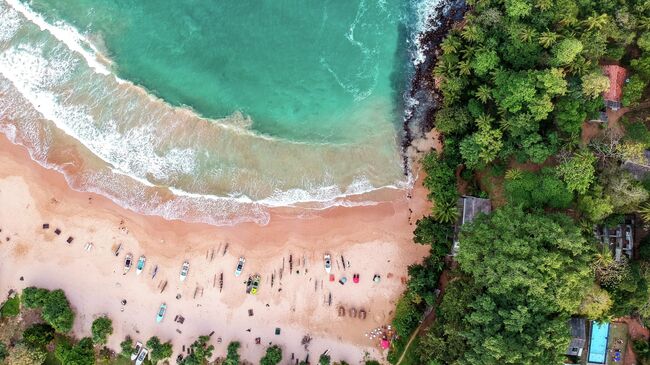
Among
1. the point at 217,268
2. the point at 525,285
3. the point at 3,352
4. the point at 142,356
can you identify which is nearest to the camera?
the point at 525,285

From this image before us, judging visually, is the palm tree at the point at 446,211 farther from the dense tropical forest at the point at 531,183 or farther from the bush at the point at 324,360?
the bush at the point at 324,360

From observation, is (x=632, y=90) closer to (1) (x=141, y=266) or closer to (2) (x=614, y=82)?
(2) (x=614, y=82)

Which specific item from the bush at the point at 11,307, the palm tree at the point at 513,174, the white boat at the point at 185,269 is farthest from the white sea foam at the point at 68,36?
the palm tree at the point at 513,174

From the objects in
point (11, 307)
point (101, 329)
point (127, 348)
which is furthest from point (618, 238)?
point (11, 307)

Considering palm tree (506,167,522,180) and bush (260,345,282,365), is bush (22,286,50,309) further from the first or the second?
palm tree (506,167,522,180)

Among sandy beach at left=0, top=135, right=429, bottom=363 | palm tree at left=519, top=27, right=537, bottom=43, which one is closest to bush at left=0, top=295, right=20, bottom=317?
sandy beach at left=0, top=135, right=429, bottom=363

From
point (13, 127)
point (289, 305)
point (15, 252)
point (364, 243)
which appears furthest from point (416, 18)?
point (15, 252)
